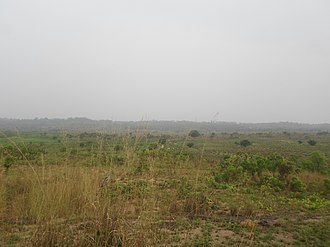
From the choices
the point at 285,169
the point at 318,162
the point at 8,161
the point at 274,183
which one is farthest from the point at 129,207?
the point at 318,162

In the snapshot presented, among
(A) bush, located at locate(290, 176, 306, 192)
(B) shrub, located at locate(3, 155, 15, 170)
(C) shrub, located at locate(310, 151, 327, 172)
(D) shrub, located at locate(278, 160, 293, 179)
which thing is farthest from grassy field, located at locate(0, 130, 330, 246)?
(C) shrub, located at locate(310, 151, 327, 172)

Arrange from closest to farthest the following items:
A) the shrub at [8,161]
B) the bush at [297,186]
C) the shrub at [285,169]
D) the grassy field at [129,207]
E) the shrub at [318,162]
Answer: the grassy field at [129,207] → the shrub at [8,161] → the bush at [297,186] → the shrub at [285,169] → the shrub at [318,162]

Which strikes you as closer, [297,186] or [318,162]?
[297,186]

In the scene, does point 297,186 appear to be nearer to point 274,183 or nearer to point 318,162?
point 274,183

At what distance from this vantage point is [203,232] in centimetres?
568

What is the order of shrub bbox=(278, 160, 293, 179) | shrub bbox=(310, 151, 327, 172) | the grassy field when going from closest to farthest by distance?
the grassy field < shrub bbox=(278, 160, 293, 179) < shrub bbox=(310, 151, 327, 172)

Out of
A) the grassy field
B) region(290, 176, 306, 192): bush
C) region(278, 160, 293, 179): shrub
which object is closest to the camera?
the grassy field

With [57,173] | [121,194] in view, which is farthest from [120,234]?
[57,173]

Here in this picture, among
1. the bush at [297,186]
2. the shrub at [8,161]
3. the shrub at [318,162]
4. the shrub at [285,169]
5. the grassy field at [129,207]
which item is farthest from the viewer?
the shrub at [318,162]

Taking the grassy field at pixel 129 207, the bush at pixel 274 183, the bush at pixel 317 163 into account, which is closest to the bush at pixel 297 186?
the bush at pixel 274 183

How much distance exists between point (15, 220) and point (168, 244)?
2.77 meters

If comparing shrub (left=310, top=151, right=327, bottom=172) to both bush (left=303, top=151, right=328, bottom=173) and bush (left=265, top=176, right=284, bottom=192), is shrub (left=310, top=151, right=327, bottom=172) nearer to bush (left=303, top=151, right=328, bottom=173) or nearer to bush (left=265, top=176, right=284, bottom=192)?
bush (left=303, top=151, right=328, bottom=173)

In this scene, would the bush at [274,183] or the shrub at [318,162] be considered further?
the shrub at [318,162]

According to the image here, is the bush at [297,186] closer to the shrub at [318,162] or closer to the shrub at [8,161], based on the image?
the shrub at [318,162]
